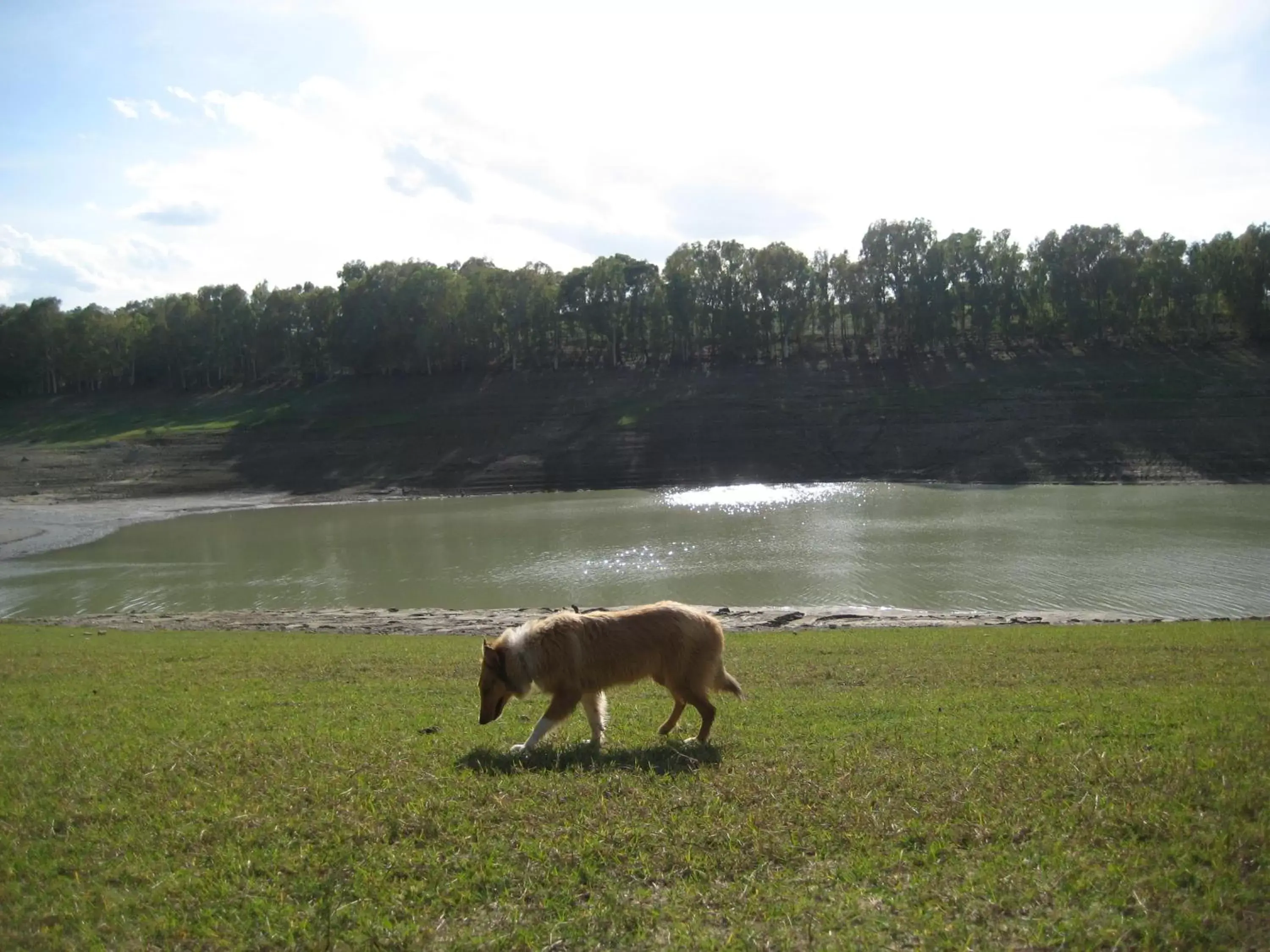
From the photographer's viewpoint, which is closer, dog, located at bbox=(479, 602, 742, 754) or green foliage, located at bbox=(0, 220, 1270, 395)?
dog, located at bbox=(479, 602, 742, 754)

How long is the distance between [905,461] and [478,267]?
197 ft

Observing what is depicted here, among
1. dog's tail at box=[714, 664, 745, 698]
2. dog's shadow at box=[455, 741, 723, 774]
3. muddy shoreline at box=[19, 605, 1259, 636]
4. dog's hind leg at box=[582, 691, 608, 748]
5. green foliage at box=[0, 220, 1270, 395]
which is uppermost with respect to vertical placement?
green foliage at box=[0, 220, 1270, 395]

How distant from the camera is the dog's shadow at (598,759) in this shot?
7102mm

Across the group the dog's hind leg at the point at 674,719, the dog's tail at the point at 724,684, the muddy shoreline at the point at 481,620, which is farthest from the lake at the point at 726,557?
the dog's hind leg at the point at 674,719

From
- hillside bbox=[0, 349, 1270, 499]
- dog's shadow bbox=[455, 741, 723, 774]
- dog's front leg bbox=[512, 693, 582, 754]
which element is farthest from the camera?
hillside bbox=[0, 349, 1270, 499]

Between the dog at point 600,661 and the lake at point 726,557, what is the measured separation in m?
17.4

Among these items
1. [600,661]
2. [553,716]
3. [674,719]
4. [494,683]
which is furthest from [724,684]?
[494,683]

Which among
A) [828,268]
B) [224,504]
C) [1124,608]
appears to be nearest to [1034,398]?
[828,268]

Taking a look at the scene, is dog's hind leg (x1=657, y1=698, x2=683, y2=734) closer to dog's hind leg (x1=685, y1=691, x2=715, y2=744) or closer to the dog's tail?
dog's hind leg (x1=685, y1=691, x2=715, y2=744)

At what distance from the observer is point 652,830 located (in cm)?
559

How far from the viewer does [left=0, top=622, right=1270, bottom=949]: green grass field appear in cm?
461

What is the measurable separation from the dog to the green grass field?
1.35 feet

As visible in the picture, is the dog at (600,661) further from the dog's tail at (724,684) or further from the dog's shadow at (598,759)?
the dog's shadow at (598,759)

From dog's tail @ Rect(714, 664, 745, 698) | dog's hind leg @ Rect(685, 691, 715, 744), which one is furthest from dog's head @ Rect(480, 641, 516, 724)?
dog's tail @ Rect(714, 664, 745, 698)
